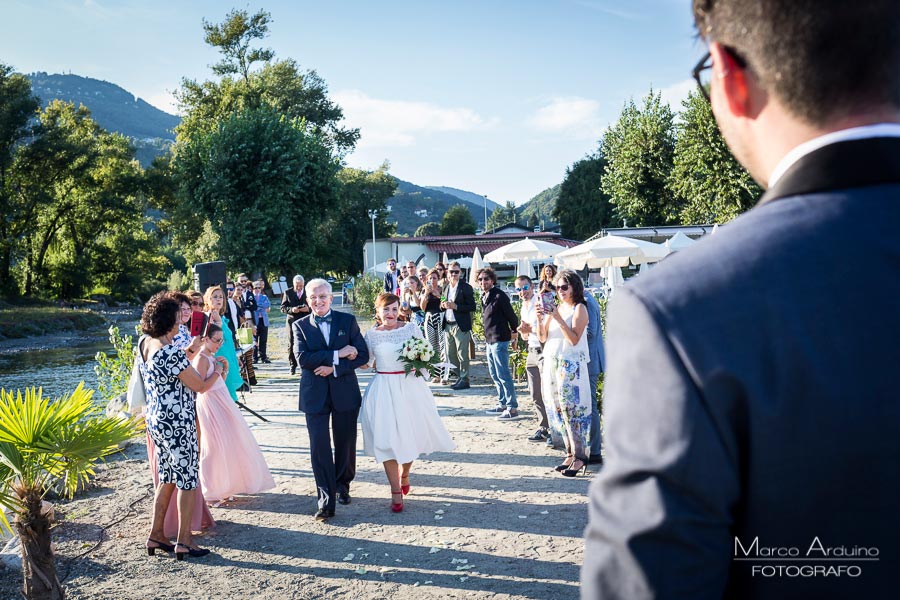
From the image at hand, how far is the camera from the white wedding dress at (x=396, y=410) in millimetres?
7367

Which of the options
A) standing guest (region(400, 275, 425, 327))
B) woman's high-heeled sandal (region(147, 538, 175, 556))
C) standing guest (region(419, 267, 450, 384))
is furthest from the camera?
standing guest (region(400, 275, 425, 327))

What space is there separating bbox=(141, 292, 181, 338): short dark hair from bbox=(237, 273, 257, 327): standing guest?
11.0 meters

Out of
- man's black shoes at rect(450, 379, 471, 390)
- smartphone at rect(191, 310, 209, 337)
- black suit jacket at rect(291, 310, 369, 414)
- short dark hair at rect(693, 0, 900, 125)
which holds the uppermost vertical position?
Result: short dark hair at rect(693, 0, 900, 125)

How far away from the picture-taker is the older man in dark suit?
929 millimetres

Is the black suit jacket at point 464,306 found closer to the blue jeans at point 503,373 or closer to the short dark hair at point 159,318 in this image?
the blue jeans at point 503,373

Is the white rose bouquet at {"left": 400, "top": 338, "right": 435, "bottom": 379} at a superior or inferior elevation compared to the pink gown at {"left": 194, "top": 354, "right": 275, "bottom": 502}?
superior

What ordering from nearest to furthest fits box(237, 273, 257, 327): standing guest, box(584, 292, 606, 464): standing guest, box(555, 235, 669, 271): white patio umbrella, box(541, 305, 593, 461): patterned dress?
box(541, 305, 593, 461): patterned dress, box(584, 292, 606, 464): standing guest, box(237, 273, 257, 327): standing guest, box(555, 235, 669, 271): white patio umbrella

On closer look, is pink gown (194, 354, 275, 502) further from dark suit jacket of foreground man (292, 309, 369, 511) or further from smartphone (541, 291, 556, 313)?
smartphone (541, 291, 556, 313)

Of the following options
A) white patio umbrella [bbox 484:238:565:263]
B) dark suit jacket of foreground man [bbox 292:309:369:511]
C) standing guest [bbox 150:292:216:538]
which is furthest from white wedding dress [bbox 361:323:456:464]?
white patio umbrella [bbox 484:238:565:263]

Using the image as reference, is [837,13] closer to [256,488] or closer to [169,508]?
[169,508]

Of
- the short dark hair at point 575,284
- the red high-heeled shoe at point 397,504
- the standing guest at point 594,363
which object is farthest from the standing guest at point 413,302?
the red high-heeled shoe at point 397,504

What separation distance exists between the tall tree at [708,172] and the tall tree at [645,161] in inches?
154

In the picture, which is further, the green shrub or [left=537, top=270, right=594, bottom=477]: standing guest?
the green shrub

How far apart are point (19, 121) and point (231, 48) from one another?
14.7 metres
